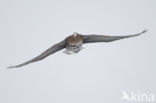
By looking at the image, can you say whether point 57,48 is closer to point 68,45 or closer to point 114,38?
point 68,45

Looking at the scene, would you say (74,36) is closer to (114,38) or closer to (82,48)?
(82,48)

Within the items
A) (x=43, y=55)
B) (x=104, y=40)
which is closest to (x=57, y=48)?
(x=43, y=55)

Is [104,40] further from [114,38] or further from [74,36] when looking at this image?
[74,36]

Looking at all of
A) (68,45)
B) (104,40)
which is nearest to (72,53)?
(68,45)

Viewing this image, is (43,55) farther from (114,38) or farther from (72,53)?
(114,38)

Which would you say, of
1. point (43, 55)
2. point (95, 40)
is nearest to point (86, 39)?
point (95, 40)
